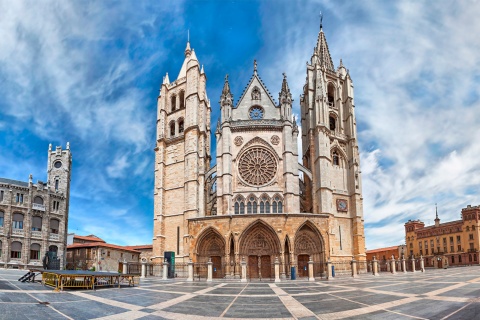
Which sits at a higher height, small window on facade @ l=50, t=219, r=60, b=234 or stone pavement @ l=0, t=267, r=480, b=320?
small window on facade @ l=50, t=219, r=60, b=234

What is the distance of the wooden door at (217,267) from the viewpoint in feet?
111

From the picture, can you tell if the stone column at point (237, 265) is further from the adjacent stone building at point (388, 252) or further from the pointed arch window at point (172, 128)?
the adjacent stone building at point (388, 252)

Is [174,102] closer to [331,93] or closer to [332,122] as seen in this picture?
[332,122]

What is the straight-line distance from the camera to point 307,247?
3481cm

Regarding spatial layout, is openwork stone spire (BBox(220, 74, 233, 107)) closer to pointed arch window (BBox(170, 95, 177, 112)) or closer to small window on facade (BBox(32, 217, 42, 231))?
pointed arch window (BBox(170, 95, 177, 112))

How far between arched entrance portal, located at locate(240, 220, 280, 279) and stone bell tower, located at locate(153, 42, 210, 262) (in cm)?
681

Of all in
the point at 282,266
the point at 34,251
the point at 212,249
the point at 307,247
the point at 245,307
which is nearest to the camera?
the point at 245,307

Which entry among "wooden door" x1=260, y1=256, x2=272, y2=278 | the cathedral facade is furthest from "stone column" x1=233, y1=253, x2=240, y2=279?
"wooden door" x1=260, y1=256, x2=272, y2=278

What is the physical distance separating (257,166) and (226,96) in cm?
937

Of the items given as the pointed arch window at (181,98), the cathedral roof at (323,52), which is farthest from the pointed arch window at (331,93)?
the pointed arch window at (181,98)

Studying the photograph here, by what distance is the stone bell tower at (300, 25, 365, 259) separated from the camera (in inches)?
1572

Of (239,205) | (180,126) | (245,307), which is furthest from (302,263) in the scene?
(245,307)

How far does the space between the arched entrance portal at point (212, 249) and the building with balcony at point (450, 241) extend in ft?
156

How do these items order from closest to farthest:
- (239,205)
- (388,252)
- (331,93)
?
1. (239,205)
2. (331,93)
3. (388,252)
